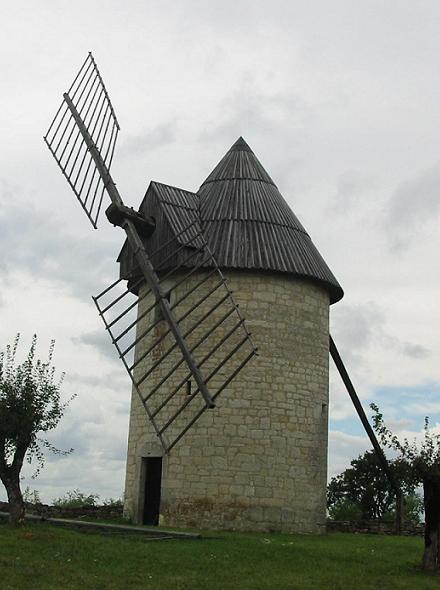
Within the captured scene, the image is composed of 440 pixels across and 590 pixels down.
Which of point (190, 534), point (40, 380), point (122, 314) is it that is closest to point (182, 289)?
point (122, 314)

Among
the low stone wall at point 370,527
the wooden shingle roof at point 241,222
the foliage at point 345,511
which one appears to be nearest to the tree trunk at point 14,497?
the wooden shingle roof at point 241,222

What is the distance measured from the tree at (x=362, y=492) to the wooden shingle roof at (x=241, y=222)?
8.50 metres

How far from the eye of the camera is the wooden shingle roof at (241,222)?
16953mm

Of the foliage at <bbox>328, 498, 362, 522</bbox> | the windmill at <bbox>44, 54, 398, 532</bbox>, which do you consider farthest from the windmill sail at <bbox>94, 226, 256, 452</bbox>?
the foliage at <bbox>328, 498, 362, 522</bbox>

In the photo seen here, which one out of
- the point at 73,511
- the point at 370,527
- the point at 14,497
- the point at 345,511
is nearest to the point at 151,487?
the point at 73,511

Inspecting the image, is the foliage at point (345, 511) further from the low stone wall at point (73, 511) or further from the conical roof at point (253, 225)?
the conical roof at point (253, 225)

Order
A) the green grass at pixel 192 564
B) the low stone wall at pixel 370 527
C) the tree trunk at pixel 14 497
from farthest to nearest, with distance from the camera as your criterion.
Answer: the low stone wall at pixel 370 527 < the tree trunk at pixel 14 497 < the green grass at pixel 192 564

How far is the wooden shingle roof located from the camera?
55.6 feet

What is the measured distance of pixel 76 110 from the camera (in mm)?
20062

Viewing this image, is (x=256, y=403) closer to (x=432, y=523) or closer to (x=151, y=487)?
(x=151, y=487)

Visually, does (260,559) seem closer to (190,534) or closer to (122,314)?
(190,534)

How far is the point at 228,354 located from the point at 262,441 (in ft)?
5.94

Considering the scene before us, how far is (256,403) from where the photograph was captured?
53.0ft

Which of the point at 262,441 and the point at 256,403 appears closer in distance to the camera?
the point at 262,441
